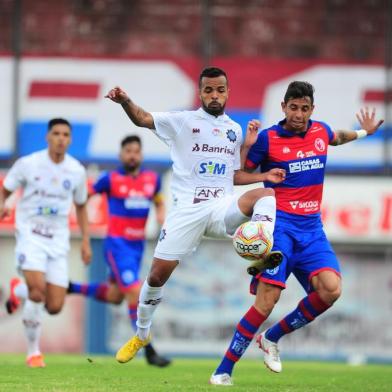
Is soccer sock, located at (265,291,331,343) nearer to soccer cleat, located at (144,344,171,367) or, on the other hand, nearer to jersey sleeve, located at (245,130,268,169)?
jersey sleeve, located at (245,130,268,169)

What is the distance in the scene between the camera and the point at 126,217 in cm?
1485

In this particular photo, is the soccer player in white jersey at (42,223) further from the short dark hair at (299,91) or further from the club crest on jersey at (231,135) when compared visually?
the short dark hair at (299,91)

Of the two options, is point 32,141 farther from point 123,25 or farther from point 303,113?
point 303,113

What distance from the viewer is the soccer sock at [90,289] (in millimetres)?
14336

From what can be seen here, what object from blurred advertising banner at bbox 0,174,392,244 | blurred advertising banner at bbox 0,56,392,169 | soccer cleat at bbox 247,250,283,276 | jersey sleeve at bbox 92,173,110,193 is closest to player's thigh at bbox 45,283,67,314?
jersey sleeve at bbox 92,173,110,193

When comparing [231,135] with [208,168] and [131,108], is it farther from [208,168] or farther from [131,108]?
[131,108]

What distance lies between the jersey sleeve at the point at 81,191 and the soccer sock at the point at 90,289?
1.27 meters

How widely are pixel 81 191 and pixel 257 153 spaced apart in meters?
3.52

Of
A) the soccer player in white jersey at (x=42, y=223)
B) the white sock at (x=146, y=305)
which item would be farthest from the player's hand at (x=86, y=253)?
the white sock at (x=146, y=305)

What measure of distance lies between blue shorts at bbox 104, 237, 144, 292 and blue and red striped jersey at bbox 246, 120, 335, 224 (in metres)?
4.40

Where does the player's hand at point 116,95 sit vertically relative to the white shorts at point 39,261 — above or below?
above

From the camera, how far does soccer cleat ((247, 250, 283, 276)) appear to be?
31.8 feet

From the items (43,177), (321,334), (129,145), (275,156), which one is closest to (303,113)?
(275,156)

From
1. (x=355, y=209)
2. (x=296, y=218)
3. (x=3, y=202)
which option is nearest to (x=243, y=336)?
(x=296, y=218)
